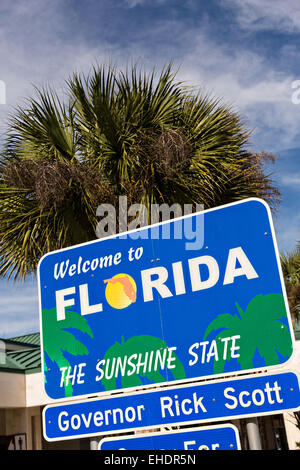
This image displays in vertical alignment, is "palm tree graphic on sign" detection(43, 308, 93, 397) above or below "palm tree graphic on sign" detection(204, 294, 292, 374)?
above

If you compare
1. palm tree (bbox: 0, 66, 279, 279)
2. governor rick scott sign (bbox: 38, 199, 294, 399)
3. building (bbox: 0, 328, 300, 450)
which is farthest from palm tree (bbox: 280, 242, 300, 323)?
governor rick scott sign (bbox: 38, 199, 294, 399)

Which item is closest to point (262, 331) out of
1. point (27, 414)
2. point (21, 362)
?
point (21, 362)

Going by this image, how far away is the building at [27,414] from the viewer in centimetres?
1288

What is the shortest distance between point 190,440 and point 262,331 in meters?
0.55

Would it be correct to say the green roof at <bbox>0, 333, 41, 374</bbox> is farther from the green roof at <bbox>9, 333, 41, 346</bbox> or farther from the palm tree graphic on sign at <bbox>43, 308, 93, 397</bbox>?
the palm tree graphic on sign at <bbox>43, 308, 93, 397</bbox>

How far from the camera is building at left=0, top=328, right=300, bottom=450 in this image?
12.9 meters

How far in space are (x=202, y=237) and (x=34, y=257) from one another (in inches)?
219

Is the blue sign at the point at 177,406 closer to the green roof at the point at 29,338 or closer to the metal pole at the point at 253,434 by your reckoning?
the metal pole at the point at 253,434

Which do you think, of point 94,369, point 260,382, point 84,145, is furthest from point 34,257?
point 260,382

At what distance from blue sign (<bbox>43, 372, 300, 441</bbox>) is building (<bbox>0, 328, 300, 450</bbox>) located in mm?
10961

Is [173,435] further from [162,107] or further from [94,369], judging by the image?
[162,107]

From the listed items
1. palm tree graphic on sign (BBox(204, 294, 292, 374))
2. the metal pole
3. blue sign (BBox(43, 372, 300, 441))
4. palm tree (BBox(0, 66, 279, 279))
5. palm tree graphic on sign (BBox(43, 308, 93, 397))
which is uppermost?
palm tree (BBox(0, 66, 279, 279))

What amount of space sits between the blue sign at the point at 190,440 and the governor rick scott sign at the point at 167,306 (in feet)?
0.69

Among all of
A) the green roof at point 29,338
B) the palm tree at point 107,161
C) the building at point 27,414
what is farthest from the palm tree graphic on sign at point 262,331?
the green roof at point 29,338
